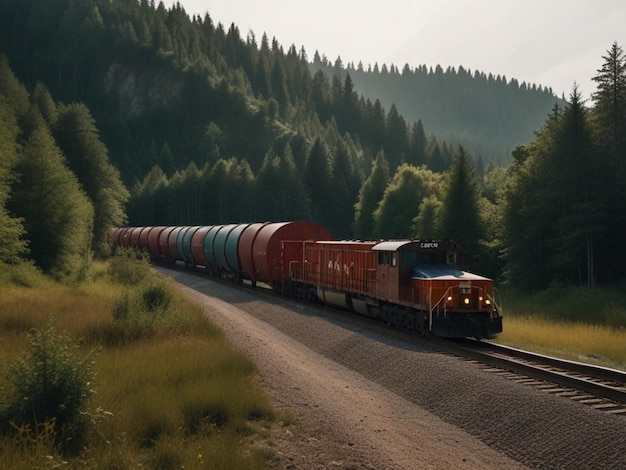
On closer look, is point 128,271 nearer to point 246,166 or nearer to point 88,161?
point 88,161

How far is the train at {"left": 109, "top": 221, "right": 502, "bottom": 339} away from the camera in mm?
17484

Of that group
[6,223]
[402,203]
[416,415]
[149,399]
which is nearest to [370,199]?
[402,203]

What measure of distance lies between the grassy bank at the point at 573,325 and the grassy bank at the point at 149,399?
37.1 ft

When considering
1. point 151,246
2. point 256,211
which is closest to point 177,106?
point 256,211

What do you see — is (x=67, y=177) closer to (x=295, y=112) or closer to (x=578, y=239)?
(x=578, y=239)

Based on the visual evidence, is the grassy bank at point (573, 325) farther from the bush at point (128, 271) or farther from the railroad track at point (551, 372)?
the bush at point (128, 271)

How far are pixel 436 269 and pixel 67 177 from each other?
2612 centimetres

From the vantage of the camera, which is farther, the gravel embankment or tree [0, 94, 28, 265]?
tree [0, 94, 28, 265]

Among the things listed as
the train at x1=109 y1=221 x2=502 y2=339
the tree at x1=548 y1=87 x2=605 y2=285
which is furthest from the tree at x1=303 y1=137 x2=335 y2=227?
the tree at x1=548 y1=87 x2=605 y2=285

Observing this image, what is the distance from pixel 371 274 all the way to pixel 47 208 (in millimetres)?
21380

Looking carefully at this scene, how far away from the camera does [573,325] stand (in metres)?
25.8

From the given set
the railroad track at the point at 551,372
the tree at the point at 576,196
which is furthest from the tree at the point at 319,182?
the railroad track at the point at 551,372

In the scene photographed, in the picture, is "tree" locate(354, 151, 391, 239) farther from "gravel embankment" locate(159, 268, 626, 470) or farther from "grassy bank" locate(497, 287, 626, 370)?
"gravel embankment" locate(159, 268, 626, 470)

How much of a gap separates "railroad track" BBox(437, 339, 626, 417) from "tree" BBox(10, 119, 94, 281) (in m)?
25.4
